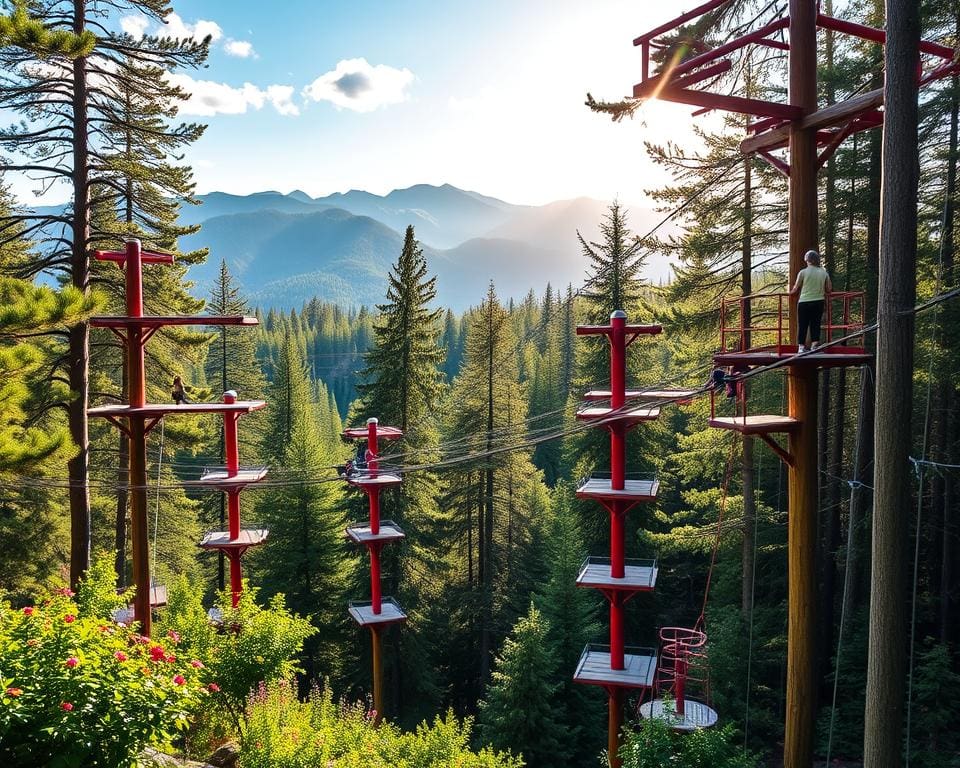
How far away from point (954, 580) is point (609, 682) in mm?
11093

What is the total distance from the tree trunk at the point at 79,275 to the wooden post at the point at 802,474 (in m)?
12.6

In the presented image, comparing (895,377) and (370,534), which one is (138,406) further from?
(895,377)

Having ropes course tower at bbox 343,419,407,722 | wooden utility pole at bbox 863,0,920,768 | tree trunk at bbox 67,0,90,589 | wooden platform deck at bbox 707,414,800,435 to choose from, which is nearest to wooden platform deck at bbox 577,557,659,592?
ropes course tower at bbox 343,419,407,722

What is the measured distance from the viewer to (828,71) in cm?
1603

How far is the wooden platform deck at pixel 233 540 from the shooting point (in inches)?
588

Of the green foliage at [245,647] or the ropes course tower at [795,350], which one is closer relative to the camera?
the ropes course tower at [795,350]

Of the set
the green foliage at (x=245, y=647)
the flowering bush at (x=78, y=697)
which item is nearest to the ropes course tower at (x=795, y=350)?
the flowering bush at (x=78, y=697)

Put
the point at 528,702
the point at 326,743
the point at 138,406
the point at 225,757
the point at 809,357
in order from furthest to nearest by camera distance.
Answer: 1. the point at 528,702
2. the point at 138,406
3. the point at 225,757
4. the point at 326,743
5. the point at 809,357

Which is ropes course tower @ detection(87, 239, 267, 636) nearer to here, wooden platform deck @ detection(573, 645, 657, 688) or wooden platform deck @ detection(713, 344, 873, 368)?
Result: wooden platform deck @ detection(713, 344, 873, 368)

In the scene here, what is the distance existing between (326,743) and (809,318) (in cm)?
795

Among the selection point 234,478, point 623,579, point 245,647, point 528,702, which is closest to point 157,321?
point 234,478

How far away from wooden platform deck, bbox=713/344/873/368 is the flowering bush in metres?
6.15

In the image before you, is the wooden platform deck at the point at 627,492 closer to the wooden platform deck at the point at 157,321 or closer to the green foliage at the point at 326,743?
the green foliage at the point at 326,743

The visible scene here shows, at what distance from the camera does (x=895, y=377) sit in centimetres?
475
